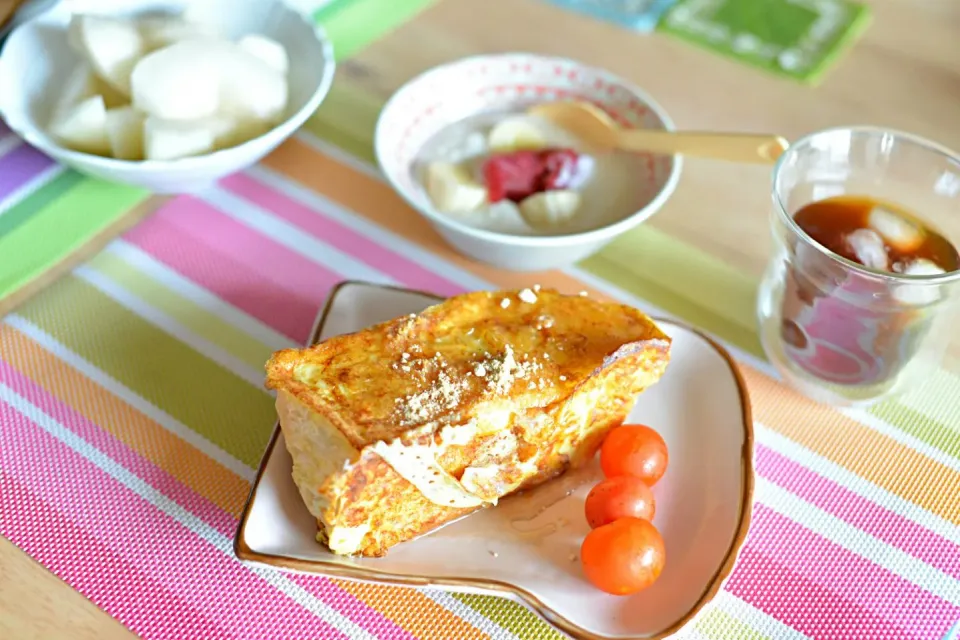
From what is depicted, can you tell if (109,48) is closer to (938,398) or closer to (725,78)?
(725,78)

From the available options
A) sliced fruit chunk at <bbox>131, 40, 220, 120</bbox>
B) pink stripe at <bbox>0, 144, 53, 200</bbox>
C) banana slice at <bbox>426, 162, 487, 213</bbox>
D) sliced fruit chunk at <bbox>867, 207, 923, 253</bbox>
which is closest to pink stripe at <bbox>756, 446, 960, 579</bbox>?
sliced fruit chunk at <bbox>867, 207, 923, 253</bbox>

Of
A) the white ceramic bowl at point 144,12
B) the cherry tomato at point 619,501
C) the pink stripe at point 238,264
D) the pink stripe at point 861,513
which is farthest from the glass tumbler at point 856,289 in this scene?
the white ceramic bowl at point 144,12

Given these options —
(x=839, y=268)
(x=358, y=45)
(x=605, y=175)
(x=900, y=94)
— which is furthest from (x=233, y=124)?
(x=900, y=94)

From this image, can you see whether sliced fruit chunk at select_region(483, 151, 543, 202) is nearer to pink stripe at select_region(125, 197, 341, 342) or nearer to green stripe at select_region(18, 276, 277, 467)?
pink stripe at select_region(125, 197, 341, 342)

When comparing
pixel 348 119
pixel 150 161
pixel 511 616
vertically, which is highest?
pixel 150 161

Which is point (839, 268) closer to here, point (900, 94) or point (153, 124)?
point (900, 94)

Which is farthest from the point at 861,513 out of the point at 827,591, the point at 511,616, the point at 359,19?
the point at 359,19
